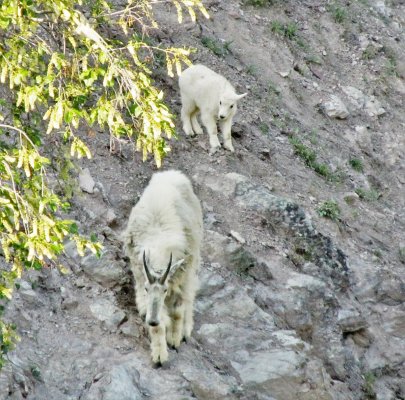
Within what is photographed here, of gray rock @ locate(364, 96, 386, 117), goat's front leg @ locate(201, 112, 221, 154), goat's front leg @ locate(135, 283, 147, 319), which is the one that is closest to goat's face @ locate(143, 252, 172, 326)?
goat's front leg @ locate(135, 283, 147, 319)

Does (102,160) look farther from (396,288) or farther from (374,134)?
(374,134)

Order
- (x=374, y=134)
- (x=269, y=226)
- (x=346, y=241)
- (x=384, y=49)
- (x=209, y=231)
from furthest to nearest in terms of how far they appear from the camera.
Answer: (x=384, y=49) → (x=374, y=134) → (x=346, y=241) → (x=269, y=226) → (x=209, y=231)

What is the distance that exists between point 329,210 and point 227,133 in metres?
2.45

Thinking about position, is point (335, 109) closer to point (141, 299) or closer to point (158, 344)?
point (141, 299)

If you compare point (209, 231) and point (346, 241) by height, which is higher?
point (209, 231)

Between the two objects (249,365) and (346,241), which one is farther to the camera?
(346,241)

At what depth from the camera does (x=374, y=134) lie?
17.7 meters

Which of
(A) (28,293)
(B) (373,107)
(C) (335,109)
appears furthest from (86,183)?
(B) (373,107)

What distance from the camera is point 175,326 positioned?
8.41 meters

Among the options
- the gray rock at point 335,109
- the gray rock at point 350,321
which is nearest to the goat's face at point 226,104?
the gray rock at point 350,321

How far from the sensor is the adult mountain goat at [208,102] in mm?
12733

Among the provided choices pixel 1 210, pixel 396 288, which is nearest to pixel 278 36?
pixel 396 288

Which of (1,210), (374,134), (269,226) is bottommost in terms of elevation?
(374,134)

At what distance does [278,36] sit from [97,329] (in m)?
12.3
